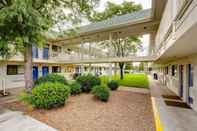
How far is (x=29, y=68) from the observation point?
7609mm

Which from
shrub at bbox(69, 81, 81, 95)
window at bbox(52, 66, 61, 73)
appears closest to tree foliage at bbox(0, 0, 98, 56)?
shrub at bbox(69, 81, 81, 95)

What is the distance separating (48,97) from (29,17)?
11.3ft

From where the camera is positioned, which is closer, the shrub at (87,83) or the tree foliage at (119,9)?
the shrub at (87,83)

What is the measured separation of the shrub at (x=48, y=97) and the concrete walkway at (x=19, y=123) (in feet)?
2.37

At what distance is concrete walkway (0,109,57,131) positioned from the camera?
13.6 ft

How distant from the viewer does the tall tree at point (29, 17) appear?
4.92 metres

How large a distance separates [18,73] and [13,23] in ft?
33.9

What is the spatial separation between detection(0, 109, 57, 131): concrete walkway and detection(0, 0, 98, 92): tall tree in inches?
93.5

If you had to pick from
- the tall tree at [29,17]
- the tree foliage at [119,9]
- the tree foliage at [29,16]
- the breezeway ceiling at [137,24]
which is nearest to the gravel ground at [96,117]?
the tall tree at [29,17]

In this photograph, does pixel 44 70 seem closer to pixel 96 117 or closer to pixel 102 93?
pixel 102 93

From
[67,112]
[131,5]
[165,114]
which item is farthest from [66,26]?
[131,5]

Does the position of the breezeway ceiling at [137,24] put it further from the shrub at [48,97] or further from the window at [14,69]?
the window at [14,69]

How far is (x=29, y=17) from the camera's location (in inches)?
203

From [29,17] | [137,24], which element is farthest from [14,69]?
[137,24]
